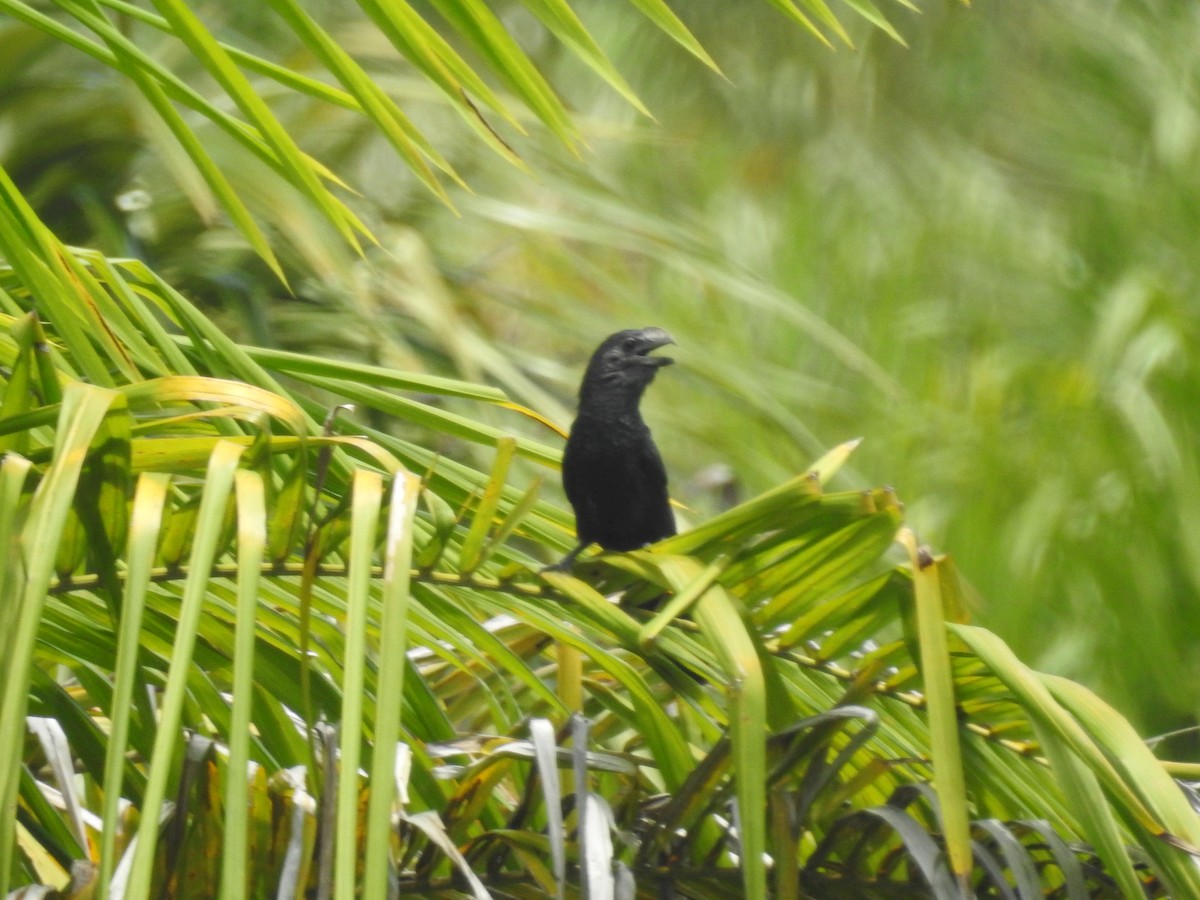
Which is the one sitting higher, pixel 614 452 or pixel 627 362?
pixel 627 362

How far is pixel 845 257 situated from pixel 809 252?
163 millimetres

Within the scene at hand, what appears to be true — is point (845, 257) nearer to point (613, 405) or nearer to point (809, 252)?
point (809, 252)

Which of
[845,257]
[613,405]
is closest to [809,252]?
[845,257]

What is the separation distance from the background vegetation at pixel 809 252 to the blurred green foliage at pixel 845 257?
15 mm

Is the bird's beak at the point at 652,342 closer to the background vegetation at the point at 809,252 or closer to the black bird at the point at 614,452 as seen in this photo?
the black bird at the point at 614,452

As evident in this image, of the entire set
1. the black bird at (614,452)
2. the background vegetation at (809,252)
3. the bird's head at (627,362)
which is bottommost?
the black bird at (614,452)

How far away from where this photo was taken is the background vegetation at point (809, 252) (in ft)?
12.1

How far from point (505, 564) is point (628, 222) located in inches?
106

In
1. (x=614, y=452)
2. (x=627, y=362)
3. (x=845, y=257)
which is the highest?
(x=845, y=257)

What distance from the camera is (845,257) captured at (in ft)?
20.2

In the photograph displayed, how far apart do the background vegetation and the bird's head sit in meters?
0.47

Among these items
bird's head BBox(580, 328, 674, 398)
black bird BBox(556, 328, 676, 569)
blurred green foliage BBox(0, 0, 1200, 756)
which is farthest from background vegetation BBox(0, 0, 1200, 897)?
bird's head BBox(580, 328, 674, 398)

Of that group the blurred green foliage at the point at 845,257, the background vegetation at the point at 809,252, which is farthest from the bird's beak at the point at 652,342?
the background vegetation at the point at 809,252

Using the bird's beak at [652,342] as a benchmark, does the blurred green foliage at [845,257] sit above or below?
above
